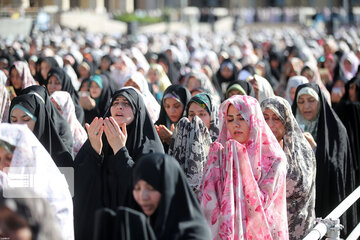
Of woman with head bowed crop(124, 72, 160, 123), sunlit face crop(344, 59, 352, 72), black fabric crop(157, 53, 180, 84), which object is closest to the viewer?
woman with head bowed crop(124, 72, 160, 123)

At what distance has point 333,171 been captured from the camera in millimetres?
6180

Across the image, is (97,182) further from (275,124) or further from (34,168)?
(275,124)

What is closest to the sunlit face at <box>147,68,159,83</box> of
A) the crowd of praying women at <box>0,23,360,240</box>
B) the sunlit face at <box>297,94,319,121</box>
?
the crowd of praying women at <box>0,23,360,240</box>

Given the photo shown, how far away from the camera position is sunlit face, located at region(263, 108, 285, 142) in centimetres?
537

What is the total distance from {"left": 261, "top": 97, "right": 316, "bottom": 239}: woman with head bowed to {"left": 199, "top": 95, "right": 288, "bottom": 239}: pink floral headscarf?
25.2 inches

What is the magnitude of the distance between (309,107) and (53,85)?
3.39m

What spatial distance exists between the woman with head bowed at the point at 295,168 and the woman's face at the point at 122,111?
969 millimetres

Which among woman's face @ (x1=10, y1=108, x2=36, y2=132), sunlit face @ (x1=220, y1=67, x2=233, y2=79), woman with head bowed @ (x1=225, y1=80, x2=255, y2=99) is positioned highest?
woman's face @ (x1=10, y1=108, x2=36, y2=132)

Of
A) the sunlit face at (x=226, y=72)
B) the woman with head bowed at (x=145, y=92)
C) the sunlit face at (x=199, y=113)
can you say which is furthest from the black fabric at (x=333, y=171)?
the sunlit face at (x=226, y=72)

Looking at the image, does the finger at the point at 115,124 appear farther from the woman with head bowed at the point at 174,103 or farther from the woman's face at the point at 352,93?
the woman's face at the point at 352,93

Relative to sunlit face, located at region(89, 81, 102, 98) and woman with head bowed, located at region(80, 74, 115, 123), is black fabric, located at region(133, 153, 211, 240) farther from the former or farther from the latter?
sunlit face, located at region(89, 81, 102, 98)

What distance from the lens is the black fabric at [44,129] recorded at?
17.5 ft

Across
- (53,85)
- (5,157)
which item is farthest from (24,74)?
(5,157)

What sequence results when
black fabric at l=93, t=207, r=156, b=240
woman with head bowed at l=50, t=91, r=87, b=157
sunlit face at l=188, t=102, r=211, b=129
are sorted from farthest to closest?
woman with head bowed at l=50, t=91, r=87, b=157 < sunlit face at l=188, t=102, r=211, b=129 < black fabric at l=93, t=207, r=156, b=240
